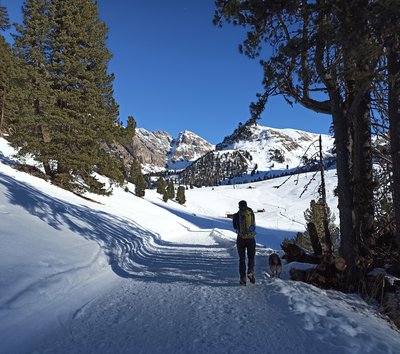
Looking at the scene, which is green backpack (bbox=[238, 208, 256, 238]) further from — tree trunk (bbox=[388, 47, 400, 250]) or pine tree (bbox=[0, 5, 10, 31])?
pine tree (bbox=[0, 5, 10, 31])

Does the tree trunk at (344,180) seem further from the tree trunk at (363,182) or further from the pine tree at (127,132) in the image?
the pine tree at (127,132)

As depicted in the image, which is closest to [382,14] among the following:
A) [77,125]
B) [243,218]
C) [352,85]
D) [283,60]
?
[283,60]

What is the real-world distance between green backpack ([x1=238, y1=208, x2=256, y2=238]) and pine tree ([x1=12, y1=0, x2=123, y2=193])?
1318 centimetres

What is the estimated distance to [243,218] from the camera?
294 inches

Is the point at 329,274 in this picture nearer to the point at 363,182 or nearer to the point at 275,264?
the point at 275,264

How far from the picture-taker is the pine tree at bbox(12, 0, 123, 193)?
1766cm

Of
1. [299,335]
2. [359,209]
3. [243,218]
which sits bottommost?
[299,335]

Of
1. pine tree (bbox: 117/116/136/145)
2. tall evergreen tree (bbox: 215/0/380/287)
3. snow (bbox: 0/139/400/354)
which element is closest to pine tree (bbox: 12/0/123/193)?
pine tree (bbox: 117/116/136/145)

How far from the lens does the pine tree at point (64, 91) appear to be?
57.9 feet

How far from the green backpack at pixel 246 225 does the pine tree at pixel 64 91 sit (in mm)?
13181

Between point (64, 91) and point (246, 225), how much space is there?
14986mm

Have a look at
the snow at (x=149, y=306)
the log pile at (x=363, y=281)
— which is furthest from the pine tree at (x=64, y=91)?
the log pile at (x=363, y=281)

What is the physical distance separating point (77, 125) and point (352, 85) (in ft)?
47.4

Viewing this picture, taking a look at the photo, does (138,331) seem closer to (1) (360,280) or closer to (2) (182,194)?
(1) (360,280)
